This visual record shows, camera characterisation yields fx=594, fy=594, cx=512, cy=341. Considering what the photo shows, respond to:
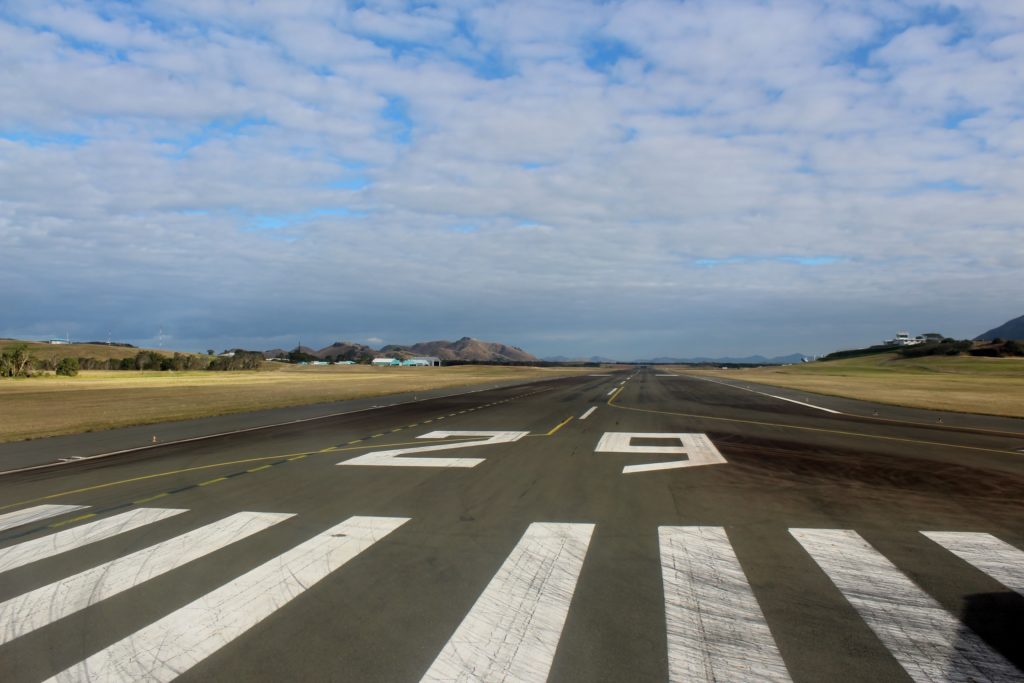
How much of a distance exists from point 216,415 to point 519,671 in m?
26.3

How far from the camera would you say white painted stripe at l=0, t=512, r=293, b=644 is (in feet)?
16.5

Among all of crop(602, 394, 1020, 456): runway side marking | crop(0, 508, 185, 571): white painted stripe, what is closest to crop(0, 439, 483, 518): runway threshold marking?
crop(0, 508, 185, 571): white painted stripe

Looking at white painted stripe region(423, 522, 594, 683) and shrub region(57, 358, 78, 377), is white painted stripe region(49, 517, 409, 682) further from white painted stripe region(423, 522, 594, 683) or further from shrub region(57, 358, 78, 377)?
shrub region(57, 358, 78, 377)

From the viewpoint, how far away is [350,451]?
14820 mm

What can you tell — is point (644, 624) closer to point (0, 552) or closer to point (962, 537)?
point (962, 537)

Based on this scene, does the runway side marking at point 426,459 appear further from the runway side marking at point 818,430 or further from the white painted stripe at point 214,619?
the runway side marking at point 818,430

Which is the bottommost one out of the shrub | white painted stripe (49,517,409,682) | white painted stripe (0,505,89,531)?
white painted stripe (0,505,89,531)

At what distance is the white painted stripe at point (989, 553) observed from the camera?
5.80m

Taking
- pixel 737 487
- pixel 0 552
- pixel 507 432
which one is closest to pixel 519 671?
pixel 0 552

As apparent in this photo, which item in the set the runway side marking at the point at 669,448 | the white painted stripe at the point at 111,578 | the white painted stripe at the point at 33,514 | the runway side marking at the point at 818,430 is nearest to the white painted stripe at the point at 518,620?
the white painted stripe at the point at 111,578

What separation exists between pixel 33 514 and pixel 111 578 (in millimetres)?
4297

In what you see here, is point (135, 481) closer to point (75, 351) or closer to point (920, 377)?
point (920, 377)

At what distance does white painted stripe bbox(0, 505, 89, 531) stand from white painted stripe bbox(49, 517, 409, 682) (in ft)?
15.4

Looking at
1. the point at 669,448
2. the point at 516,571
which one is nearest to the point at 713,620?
the point at 516,571
